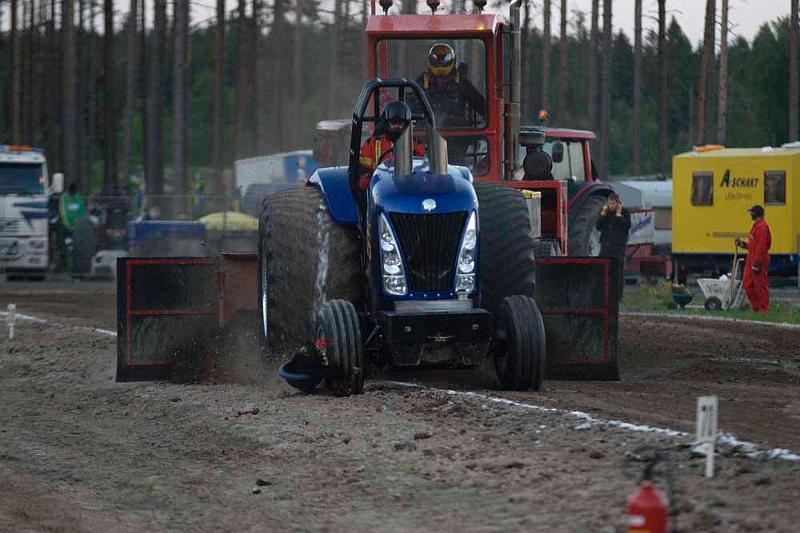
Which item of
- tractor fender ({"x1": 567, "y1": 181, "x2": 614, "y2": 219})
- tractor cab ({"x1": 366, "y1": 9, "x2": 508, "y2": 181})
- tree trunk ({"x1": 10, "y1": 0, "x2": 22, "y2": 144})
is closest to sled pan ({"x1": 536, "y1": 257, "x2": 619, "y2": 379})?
tractor cab ({"x1": 366, "y1": 9, "x2": 508, "y2": 181})

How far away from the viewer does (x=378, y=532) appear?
698 cm

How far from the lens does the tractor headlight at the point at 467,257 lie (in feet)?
35.3

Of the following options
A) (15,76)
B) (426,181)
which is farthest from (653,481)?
(15,76)

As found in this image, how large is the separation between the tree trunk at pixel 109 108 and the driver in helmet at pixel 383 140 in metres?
37.8

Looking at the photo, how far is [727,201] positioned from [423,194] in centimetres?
2279

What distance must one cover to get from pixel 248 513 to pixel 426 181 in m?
3.78

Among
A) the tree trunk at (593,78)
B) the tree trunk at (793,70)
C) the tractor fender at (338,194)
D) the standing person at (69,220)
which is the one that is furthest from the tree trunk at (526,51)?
the tractor fender at (338,194)

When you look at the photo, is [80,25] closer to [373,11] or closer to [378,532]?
[373,11]

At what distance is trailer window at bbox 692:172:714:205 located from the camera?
3259 centimetres

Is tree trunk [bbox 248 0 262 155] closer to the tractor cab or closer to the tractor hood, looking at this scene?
the tractor cab

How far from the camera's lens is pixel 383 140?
12734mm

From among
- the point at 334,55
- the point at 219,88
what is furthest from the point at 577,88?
the point at 219,88

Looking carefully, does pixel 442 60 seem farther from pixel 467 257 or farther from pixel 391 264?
pixel 391 264

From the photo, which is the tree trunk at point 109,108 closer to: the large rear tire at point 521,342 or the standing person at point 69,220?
the standing person at point 69,220
